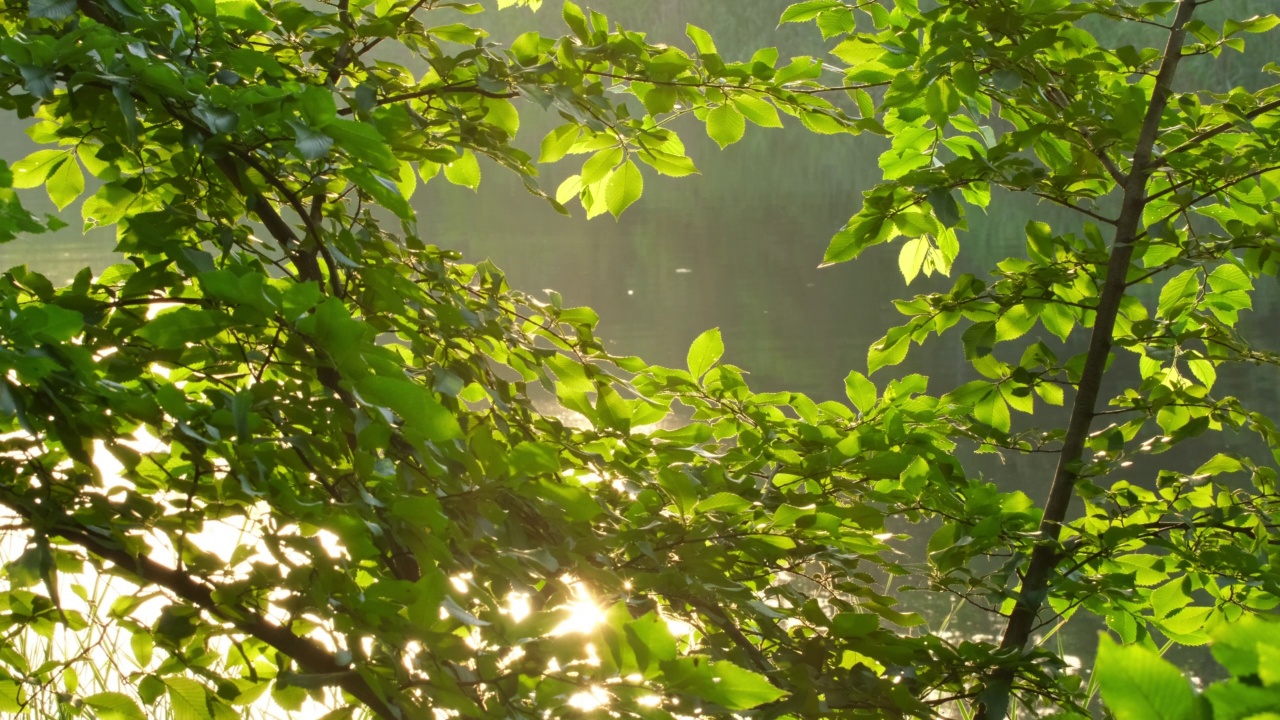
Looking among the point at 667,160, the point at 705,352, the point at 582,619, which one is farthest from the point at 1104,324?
the point at 582,619

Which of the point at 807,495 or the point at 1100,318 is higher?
the point at 1100,318

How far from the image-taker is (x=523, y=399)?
1389 millimetres

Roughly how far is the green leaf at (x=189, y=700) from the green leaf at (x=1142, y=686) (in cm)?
120

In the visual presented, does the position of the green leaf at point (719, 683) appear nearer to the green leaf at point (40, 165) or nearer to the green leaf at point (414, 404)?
the green leaf at point (414, 404)

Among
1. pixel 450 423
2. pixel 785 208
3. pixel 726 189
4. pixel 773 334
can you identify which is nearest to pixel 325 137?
pixel 450 423

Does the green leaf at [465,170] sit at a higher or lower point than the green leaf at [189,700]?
higher

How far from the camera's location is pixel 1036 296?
5.74 feet

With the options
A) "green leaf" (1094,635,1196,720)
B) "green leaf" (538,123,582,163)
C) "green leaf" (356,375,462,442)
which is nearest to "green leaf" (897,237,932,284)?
"green leaf" (538,123,582,163)

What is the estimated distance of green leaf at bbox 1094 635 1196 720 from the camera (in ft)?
0.98

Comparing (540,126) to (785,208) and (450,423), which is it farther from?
→ (450,423)

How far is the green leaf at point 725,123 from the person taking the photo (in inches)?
60.2

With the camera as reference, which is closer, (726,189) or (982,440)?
(982,440)

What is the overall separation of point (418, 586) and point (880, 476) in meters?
0.79

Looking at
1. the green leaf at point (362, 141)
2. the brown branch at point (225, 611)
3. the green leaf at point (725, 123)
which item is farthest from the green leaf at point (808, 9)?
the brown branch at point (225, 611)
